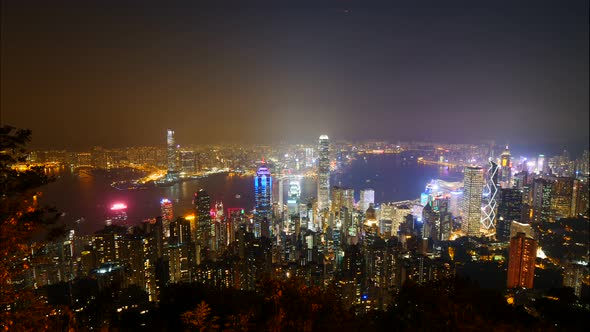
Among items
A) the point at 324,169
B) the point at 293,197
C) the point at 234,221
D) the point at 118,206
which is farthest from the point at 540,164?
the point at 118,206

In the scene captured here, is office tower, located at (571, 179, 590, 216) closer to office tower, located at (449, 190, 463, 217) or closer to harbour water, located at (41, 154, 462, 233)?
office tower, located at (449, 190, 463, 217)

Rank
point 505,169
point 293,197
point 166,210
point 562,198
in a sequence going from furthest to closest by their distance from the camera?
point 505,169 < point 293,197 < point 562,198 < point 166,210

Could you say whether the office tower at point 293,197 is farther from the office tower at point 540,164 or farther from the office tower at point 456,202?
the office tower at point 540,164

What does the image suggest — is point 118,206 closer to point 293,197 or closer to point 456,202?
point 293,197

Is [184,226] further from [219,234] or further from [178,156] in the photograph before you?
[178,156]

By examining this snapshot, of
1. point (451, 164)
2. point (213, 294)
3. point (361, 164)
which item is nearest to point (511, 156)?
point (451, 164)

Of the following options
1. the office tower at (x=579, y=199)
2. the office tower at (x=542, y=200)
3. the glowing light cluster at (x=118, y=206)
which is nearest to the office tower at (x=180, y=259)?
the glowing light cluster at (x=118, y=206)
